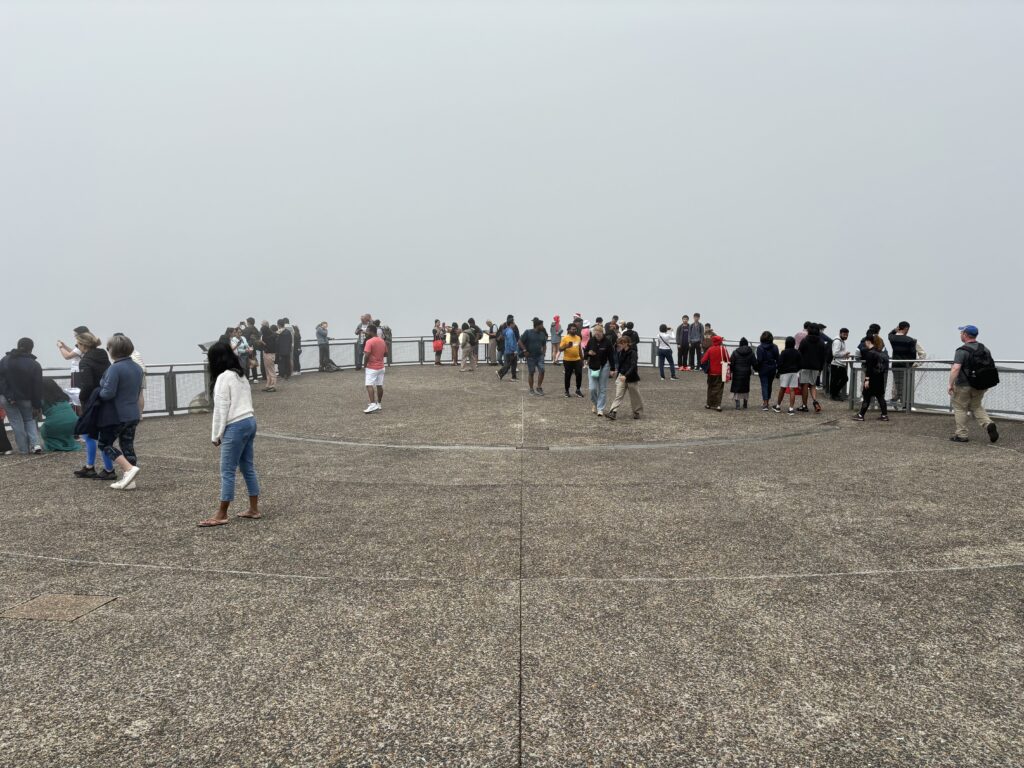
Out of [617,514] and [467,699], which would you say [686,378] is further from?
[467,699]

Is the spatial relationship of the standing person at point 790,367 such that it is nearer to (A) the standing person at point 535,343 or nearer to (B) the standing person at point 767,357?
(B) the standing person at point 767,357

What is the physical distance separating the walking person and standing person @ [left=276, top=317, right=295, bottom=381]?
40.7 feet

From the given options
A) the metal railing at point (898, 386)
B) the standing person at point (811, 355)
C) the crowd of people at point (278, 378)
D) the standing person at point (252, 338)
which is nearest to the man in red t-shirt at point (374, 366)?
the crowd of people at point (278, 378)

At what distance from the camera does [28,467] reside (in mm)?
9555

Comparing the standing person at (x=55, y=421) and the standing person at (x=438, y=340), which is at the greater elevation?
the standing person at (x=438, y=340)

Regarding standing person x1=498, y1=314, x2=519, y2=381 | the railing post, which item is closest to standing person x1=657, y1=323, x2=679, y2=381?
standing person x1=498, y1=314, x2=519, y2=381

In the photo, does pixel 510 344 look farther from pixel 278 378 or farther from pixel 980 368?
pixel 980 368

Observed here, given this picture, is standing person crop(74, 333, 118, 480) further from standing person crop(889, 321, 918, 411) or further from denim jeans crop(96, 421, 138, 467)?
standing person crop(889, 321, 918, 411)

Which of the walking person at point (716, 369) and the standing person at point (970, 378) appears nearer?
the standing person at point (970, 378)

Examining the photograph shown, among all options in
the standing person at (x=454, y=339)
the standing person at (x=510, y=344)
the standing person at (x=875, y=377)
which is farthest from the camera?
the standing person at (x=454, y=339)

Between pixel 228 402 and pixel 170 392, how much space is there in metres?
8.91

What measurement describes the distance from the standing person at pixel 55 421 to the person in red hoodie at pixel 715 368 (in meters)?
10.9

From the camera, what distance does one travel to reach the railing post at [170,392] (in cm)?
1437

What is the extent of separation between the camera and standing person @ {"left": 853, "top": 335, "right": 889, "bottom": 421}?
12.6 metres
